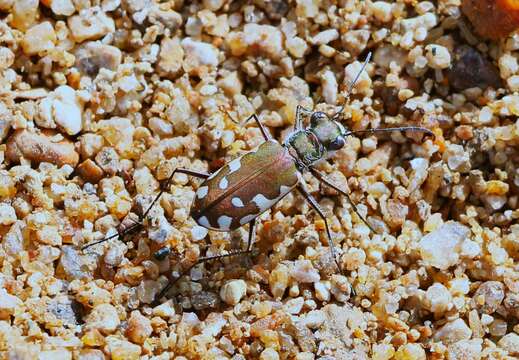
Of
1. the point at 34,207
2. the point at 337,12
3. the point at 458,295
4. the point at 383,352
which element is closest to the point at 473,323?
the point at 458,295

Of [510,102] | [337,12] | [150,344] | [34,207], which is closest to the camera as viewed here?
[150,344]

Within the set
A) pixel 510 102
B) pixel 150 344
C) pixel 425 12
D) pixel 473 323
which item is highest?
pixel 425 12

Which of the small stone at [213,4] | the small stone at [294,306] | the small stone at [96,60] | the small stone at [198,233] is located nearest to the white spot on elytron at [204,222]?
the small stone at [198,233]

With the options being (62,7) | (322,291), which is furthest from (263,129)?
(62,7)

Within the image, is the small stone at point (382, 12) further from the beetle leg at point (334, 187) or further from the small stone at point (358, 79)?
the beetle leg at point (334, 187)

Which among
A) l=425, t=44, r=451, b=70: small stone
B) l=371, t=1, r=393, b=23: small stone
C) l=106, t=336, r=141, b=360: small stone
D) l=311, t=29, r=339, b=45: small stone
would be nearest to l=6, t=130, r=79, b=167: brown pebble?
l=106, t=336, r=141, b=360: small stone

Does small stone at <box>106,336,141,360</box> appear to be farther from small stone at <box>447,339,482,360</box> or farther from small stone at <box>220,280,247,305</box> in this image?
small stone at <box>447,339,482,360</box>

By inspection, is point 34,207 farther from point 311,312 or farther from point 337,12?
point 337,12
